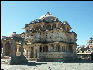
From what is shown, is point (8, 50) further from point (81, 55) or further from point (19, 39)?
point (81, 55)

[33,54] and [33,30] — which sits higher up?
[33,30]

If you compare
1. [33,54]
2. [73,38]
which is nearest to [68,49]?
[73,38]

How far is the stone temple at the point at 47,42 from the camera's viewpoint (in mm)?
41281

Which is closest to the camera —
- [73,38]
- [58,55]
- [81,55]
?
[58,55]

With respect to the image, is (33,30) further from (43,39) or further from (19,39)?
(19,39)

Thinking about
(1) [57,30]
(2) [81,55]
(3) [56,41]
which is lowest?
(2) [81,55]

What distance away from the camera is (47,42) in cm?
4353

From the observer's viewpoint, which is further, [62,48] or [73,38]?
[73,38]

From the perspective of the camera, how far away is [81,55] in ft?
187

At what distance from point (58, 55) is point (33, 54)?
8.47m

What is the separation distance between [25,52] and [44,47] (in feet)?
20.5

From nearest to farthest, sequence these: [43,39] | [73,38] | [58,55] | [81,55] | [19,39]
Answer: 1. [19,39]
2. [58,55]
3. [43,39]
4. [73,38]
5. [81,55]

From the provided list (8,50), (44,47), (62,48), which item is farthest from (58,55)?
(8,50)

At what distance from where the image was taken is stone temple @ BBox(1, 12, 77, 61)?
41.3 m
